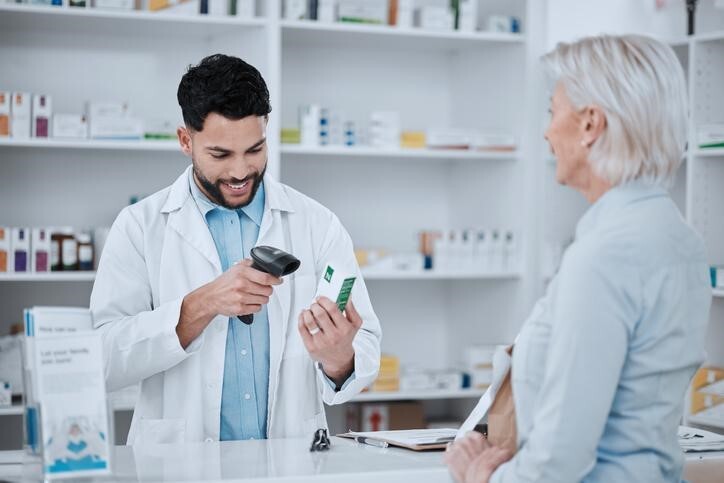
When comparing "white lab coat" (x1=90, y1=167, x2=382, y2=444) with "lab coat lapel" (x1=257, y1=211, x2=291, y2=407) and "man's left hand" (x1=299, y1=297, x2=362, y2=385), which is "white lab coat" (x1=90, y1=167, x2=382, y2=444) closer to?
"lab coat lapel" (x1=257, y1=211, x2=291, y2=407)

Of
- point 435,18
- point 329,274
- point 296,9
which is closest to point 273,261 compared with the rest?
point 329,274

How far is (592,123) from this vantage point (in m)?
1.51

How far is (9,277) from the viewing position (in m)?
3.79

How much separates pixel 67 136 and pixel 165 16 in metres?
0.63

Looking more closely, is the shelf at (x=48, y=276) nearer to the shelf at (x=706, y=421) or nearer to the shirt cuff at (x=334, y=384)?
the shirt cuff at (x=334, y=384)

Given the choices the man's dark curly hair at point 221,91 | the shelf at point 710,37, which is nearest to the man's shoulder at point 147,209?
the man's dark curly hair at point 221,91

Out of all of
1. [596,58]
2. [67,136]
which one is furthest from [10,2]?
[596,58]

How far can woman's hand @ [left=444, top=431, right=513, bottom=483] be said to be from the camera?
1634 millimetres

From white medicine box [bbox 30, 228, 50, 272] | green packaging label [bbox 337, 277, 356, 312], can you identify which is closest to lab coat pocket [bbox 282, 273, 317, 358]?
green packaging label [bbox 337, 277, 356, 312]

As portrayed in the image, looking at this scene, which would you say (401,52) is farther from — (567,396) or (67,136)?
(567,396)

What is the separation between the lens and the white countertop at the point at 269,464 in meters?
1.71

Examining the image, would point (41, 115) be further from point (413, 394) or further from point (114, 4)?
point (413, 394)

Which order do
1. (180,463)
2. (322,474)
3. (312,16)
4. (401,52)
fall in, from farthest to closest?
(401,52), (312,16), (180,463), (322,474)

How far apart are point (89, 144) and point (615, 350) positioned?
9.55 feet
